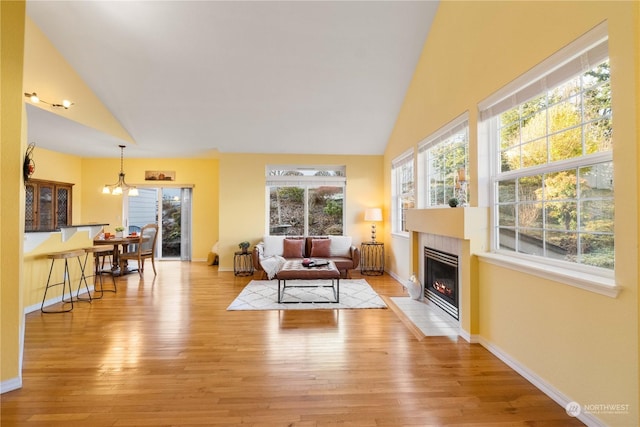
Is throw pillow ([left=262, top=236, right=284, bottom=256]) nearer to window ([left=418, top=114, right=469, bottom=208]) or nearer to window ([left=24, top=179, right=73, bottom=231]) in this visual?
window ([left=418, top=114, right=469, bottom=208])

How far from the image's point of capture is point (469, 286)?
2789mm

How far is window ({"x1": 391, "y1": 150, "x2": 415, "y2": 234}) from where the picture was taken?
5.04m

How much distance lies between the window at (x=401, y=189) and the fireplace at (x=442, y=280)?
1232 mm

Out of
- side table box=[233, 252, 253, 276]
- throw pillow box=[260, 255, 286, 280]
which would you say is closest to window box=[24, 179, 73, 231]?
side table box=[233, 252, 253, 276]

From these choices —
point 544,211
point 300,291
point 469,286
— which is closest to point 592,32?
point 544,211

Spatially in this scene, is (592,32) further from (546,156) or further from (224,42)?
(224,42)

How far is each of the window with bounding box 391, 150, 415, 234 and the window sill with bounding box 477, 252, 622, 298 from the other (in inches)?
102

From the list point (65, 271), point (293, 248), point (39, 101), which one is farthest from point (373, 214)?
point (39, 101)

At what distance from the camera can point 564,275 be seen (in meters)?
1.80

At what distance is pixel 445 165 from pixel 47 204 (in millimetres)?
7695

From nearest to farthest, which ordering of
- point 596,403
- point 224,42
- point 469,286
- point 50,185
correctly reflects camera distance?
point 596,403 → point 469,286 → point 224,42 → point 50,185

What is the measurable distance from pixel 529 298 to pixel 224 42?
444 centimetres

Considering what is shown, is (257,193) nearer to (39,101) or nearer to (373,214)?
(373,214)

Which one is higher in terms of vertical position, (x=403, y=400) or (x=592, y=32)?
(x=592, y=32)
